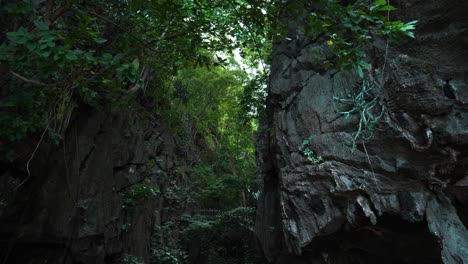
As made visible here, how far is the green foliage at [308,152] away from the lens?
20.4ft

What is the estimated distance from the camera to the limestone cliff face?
18.9ft

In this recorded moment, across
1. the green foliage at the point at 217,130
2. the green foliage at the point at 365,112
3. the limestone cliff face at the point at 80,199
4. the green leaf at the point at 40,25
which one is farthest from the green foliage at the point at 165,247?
the green leaf at the point at 40,25

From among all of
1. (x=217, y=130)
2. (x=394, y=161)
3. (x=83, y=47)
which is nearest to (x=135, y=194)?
(x=83, y=47)

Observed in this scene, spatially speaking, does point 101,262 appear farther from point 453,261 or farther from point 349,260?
point 453,261

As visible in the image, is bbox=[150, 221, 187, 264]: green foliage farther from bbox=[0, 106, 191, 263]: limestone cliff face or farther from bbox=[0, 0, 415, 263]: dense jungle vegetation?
bbox=[0, 106, 191, 263]: limestone cliff face

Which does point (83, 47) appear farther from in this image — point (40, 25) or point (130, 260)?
point (130, 260)

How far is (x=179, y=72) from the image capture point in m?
11.9

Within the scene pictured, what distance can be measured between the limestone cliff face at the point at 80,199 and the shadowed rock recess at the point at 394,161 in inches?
158

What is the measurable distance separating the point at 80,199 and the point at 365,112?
18.7ft

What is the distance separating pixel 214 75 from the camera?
13.0m

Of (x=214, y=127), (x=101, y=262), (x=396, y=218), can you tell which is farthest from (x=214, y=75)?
(x=396, y=218)

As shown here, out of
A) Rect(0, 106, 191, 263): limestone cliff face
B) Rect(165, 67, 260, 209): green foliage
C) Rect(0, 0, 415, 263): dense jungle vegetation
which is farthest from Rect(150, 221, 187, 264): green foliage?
Rect(165, 67, 260, 209): green foliage

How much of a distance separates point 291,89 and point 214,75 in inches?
236

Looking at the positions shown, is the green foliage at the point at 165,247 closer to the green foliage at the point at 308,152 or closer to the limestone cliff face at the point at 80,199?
the limestone cliff face at the point at 80,199
